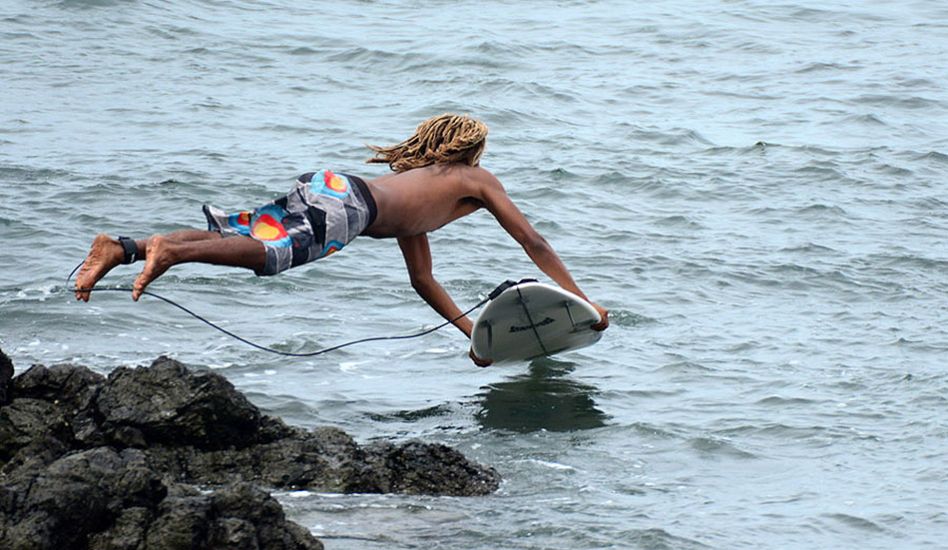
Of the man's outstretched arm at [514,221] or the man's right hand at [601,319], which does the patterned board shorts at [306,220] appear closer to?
the man's outstretched arm at [514,221]

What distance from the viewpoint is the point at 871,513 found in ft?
25.4

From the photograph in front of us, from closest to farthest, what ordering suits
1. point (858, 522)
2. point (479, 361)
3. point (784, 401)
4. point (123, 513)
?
point (123, 513), point (858, 522), point (479, 361), point (784, 401)

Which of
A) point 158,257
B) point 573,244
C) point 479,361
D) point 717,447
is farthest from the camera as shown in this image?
point 573,244

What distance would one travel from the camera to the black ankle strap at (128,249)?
23.3 ft

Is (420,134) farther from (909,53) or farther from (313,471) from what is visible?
(909,53)

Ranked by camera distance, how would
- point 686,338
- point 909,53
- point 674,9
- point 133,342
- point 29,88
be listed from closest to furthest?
point 133,342, point 686,338, point 29,88, point 909,53, point 674,9

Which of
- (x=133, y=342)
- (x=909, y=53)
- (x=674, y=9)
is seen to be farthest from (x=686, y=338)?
(x=674, y=9)

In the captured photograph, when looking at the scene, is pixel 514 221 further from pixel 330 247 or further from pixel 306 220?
pixel 306 220

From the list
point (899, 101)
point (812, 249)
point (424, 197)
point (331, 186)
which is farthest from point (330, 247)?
point (899, 101)

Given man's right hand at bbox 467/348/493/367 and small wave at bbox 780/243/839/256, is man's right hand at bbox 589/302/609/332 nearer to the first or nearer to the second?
man's right hand at bbox 467/348/493/367

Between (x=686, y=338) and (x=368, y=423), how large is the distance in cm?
328

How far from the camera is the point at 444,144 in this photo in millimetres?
8547

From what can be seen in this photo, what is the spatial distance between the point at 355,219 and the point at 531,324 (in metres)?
1.87

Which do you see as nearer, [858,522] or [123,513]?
[123,513]
